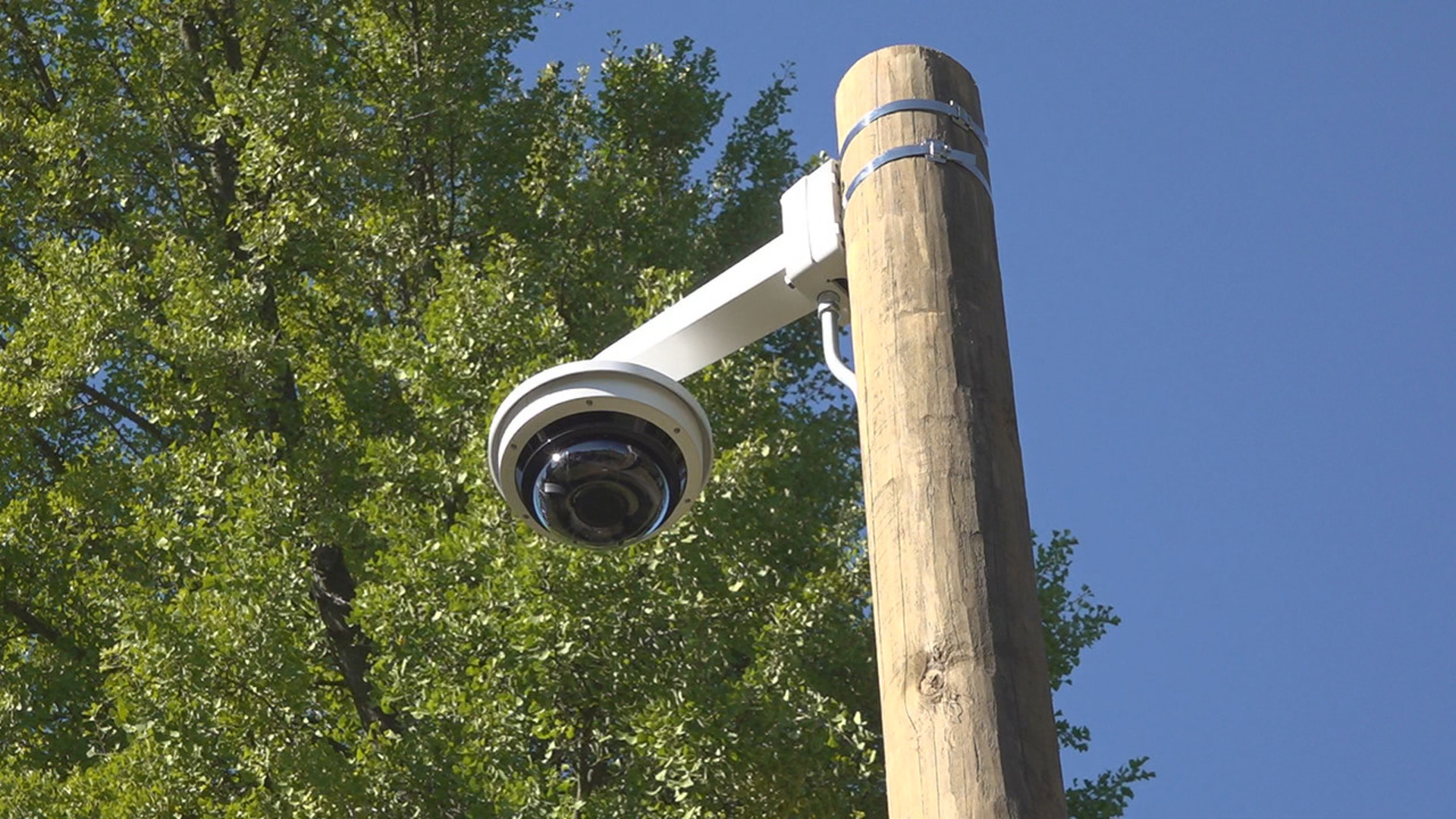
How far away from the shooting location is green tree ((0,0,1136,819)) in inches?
485

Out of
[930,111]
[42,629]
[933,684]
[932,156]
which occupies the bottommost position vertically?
[933,684]

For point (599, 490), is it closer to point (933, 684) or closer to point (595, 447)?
point (595, 447)

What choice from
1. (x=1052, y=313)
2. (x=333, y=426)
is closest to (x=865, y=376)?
→ (x=333, y=426)

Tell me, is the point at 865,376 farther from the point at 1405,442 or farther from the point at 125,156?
the point at 1405,442

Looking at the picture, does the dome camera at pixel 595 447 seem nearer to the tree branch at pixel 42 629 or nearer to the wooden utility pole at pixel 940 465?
the wooden utility pole at pixel 940 465

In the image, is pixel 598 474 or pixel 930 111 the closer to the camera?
pixel 930 111

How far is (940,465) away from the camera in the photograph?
4.79 m

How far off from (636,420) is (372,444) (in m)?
8.37

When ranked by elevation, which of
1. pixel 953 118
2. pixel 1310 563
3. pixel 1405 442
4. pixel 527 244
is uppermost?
pixel 1405 442

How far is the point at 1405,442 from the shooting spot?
426 ft

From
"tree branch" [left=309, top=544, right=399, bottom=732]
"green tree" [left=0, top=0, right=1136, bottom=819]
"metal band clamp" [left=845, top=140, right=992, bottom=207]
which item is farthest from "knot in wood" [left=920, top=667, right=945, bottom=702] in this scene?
"tree branch" [left=309, top=544, right=399, bottom=732]

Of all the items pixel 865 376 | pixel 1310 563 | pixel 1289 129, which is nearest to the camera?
pixel 865 376

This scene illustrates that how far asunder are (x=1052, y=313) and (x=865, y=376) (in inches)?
4855

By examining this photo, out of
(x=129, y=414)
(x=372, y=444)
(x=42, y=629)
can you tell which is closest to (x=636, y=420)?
(x=372, y=444)
